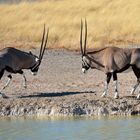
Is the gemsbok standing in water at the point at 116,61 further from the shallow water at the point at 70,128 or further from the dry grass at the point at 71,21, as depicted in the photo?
the dry grass at the point at 71,21

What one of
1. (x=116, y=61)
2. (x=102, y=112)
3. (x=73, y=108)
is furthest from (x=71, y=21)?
(x=102, y=112)

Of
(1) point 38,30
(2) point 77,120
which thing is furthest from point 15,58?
(1) point 38,30

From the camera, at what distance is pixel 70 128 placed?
13.9m

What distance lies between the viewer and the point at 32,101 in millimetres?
15688

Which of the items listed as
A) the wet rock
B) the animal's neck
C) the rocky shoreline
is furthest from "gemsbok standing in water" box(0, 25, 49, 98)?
the wet rock

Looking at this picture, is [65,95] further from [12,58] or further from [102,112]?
[102,112]

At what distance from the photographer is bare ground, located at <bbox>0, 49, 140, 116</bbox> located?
49.5 feet

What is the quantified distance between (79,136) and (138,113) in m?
2.15

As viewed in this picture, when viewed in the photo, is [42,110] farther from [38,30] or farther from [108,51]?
[38,30]

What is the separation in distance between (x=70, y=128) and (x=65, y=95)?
2.60 meters

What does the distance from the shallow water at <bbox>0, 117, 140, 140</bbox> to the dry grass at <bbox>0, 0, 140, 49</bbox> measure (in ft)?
37.1

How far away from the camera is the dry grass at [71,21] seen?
1083 inches

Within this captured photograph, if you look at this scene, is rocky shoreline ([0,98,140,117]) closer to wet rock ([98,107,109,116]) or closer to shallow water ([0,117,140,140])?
wet rock ([98,107,109,116])

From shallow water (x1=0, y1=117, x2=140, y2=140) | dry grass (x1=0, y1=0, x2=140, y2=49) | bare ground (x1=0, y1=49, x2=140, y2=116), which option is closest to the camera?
shallow water (x1=0, y1=117, x2=140, y2=140)
